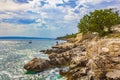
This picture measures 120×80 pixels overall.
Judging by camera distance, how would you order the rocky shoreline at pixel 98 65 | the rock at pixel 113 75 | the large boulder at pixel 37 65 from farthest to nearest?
the large boulder at pixel 37 65 < the rocky shoreline at pixel 98 65 < the rock at pixel 113 75

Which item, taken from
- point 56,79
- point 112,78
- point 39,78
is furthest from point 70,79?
point 112,78

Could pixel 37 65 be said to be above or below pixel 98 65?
below

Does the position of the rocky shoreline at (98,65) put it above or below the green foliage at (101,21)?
below

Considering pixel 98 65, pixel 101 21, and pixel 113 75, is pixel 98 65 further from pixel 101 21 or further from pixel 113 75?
pixel 101 21

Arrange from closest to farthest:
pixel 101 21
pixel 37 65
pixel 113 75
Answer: pixel 113 75, pixel 37 65, pixel 101 21

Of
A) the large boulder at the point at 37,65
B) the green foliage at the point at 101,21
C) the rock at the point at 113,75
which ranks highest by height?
the green foliage at the point at 101,21

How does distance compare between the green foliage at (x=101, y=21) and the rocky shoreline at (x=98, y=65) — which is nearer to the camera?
the rocky shoreline at (x=98, y=65)

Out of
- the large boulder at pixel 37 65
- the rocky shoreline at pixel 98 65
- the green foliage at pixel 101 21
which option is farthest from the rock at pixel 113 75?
the green foliage at pixel 101 21

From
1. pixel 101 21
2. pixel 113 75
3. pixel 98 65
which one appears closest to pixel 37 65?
pixel 98 65

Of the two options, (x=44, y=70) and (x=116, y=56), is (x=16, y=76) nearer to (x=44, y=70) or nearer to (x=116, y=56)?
(x=44, y=70)

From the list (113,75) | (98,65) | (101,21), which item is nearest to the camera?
(113,75)

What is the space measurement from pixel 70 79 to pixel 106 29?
56.3 metres

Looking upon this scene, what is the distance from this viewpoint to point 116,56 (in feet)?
138

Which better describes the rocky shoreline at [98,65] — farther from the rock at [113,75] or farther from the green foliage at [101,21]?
the green foliage at [101,21]
